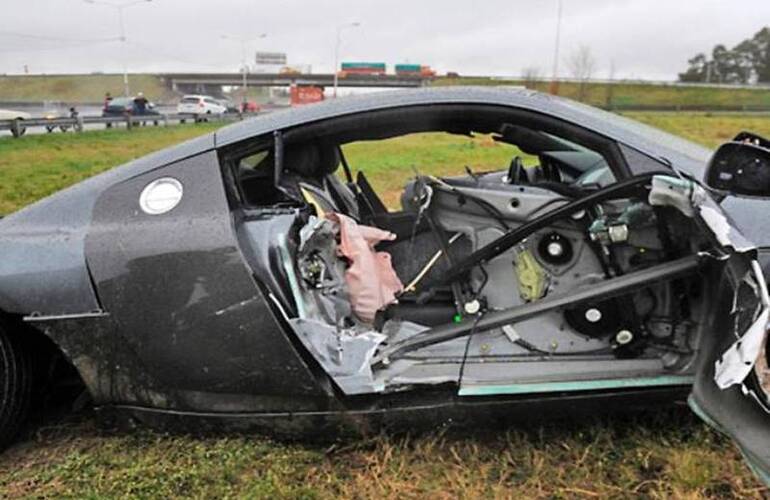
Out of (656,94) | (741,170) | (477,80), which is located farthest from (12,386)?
(656,94)

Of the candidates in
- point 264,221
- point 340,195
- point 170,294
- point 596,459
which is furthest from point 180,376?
point 596,459

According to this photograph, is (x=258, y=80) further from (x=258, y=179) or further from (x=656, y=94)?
(x=258, y=179)

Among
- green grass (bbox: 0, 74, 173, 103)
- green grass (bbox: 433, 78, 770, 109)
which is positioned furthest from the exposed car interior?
green grass (bbox: 0, 74, 173, 103)

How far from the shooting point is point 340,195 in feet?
10.8

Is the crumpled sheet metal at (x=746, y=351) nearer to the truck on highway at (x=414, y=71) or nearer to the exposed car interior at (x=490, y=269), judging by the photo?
the exposed car interior at (x=490, y=269)

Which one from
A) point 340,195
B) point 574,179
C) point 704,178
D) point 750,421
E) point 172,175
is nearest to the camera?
point 750,421

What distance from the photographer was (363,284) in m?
2.80

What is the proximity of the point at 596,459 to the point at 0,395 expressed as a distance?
7.05 feet

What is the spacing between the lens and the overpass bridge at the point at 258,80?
64.8 metres

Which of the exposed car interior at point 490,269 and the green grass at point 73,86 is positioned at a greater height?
the exposed car interior at point 490,269

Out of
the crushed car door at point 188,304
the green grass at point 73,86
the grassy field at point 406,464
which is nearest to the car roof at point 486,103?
the crushed car door at point 188,304

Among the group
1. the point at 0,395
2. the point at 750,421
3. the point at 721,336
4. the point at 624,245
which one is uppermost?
the point at 624,245

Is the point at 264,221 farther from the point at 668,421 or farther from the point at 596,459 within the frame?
the point at 668,421

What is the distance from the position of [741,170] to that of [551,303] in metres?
0.73
